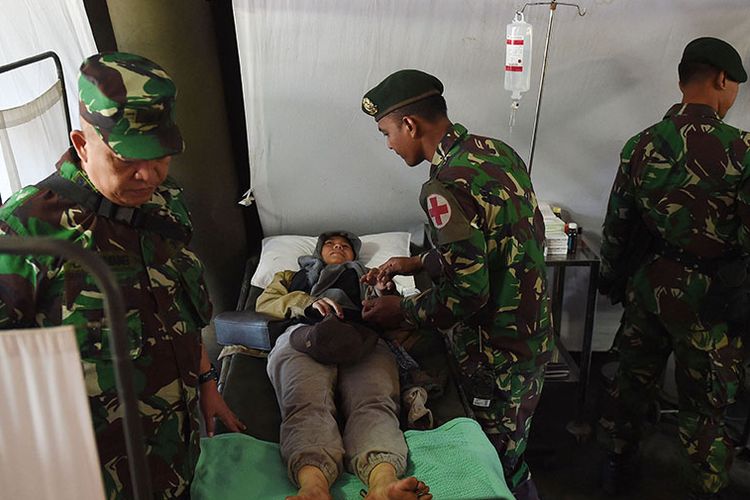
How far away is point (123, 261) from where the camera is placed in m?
1.30

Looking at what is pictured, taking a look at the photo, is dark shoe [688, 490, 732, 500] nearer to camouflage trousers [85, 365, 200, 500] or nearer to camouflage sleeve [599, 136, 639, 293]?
camouflage sleeve [599, 136, 639, 293]

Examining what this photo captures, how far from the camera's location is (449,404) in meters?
2.01

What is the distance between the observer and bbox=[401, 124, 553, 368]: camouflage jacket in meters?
1.68

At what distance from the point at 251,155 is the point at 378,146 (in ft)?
1.74

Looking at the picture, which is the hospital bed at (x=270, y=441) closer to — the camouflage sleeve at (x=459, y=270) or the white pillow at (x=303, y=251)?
the white pillow at (x=303, y=251)

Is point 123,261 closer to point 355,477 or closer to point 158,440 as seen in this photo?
point 158,440

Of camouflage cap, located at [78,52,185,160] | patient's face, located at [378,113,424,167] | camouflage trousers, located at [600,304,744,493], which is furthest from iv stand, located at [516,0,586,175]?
camouflage cap, located at [78,52,185,160]

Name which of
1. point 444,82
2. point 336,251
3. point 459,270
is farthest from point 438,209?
point 444,82

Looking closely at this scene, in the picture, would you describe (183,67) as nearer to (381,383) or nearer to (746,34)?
(381,383)

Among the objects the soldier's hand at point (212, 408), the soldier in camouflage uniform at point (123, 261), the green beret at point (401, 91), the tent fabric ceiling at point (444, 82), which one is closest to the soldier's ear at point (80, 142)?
the soldier in camouflage uniform at point (123, 261)

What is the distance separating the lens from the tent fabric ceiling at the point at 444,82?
2510 mm

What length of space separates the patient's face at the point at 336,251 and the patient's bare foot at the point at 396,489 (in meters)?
1.12

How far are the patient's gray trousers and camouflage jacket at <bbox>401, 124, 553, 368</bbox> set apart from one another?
0.24m

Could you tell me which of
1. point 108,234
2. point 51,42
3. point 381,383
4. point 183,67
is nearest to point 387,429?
point 381,383
